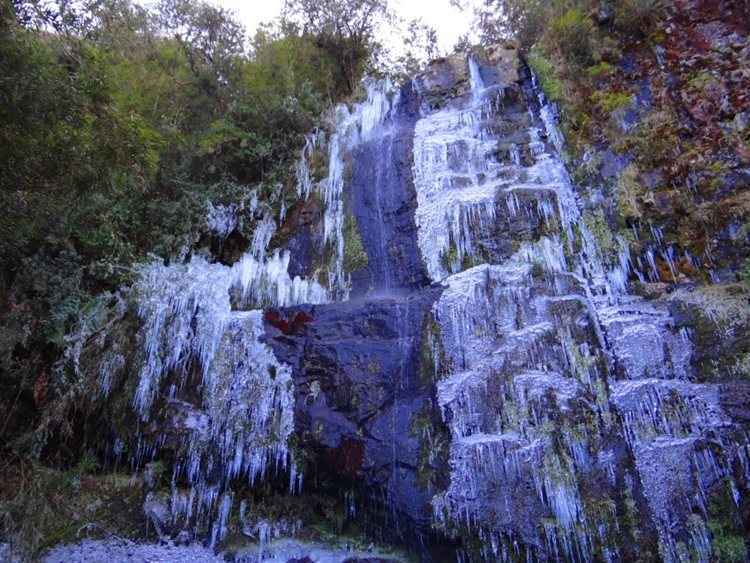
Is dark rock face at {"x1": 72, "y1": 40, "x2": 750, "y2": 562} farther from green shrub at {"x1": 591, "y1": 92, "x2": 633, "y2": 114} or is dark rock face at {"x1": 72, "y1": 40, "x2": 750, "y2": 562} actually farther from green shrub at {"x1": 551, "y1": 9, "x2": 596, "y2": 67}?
green shrub at {"x1": 551, "y1": 9, "x2": 596, "y2": 67}

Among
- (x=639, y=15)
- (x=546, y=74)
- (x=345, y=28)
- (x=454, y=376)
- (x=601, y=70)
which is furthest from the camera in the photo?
(x=345, y=28)

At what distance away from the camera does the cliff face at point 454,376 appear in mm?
4777

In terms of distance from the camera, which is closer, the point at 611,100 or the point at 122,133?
the point at 122,133

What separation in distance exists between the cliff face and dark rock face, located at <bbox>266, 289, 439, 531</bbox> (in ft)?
0.07

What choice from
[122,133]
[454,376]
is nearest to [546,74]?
[454,376]

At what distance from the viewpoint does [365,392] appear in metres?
5.84

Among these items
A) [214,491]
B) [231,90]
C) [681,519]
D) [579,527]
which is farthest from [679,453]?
[231,90]

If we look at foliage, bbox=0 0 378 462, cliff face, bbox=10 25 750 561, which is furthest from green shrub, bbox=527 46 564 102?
foliage, bbox=0 0 378 462

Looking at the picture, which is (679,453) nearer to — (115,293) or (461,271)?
(461,271)

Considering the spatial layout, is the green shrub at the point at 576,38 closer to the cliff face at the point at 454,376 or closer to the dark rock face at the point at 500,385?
the cliff face at the point at 454,376

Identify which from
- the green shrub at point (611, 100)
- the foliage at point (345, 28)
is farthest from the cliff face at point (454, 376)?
the foliage at point (345, 28)

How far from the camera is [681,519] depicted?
14.8ft

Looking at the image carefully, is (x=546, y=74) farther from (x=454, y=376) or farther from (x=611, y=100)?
(x=454, y=376)

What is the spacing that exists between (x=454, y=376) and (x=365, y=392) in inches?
37.6
